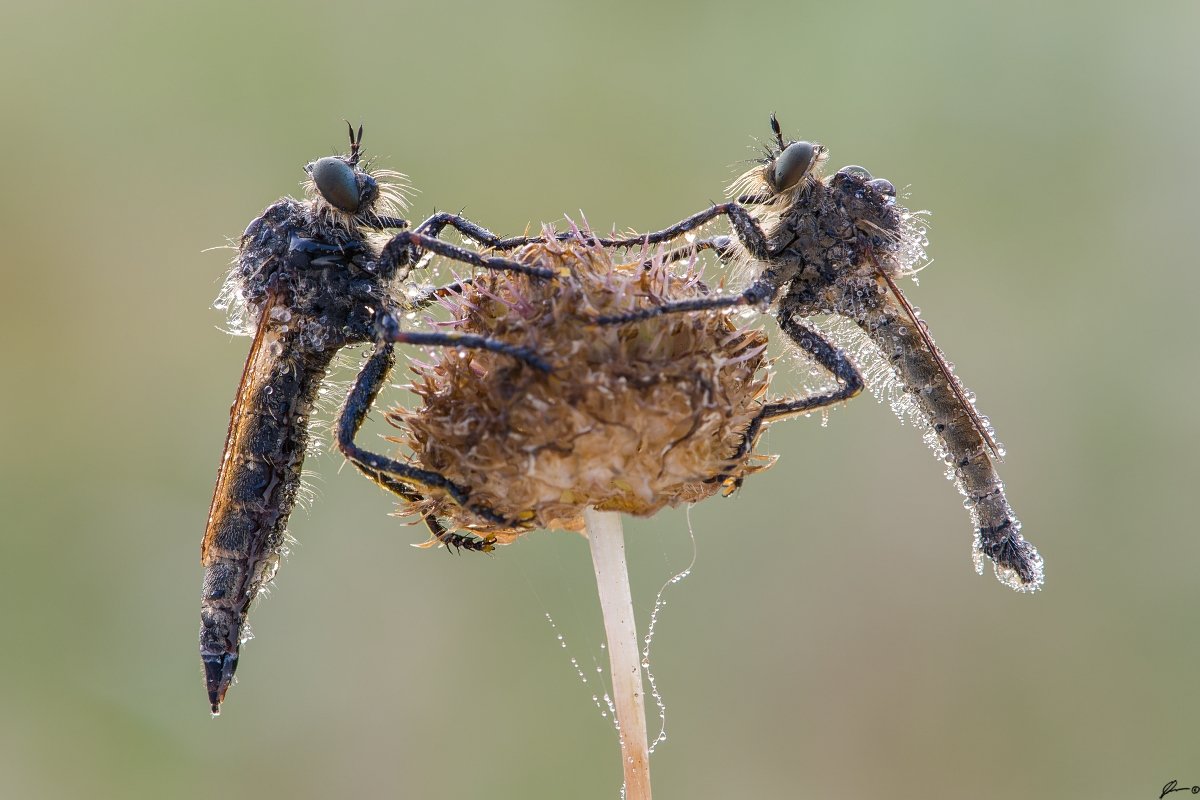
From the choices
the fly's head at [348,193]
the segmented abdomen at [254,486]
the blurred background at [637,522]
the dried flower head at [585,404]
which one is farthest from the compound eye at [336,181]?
the blurred background at [637,522]

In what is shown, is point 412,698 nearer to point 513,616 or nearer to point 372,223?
point 513,616

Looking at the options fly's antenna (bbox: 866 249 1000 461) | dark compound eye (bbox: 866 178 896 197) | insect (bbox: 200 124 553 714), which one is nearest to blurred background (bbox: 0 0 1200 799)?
fly's antenna (bbox: 866 249 1000 461)

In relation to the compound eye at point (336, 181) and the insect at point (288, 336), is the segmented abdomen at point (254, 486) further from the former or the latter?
the compound eye at point (336, 181)

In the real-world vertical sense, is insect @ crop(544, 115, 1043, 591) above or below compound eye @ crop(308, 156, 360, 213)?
below

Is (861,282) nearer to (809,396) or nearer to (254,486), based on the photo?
(809,396)

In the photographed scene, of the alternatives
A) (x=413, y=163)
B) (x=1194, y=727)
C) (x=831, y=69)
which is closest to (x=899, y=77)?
(x=831, y=69)

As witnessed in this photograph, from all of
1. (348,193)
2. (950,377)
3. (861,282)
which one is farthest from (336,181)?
(950,377)

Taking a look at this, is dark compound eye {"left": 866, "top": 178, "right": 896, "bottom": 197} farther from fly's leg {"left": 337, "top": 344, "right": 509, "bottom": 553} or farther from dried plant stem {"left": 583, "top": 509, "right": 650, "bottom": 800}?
dried plant stem {"left": 583, "top": 509, "right": 650, "bottom": 800}
